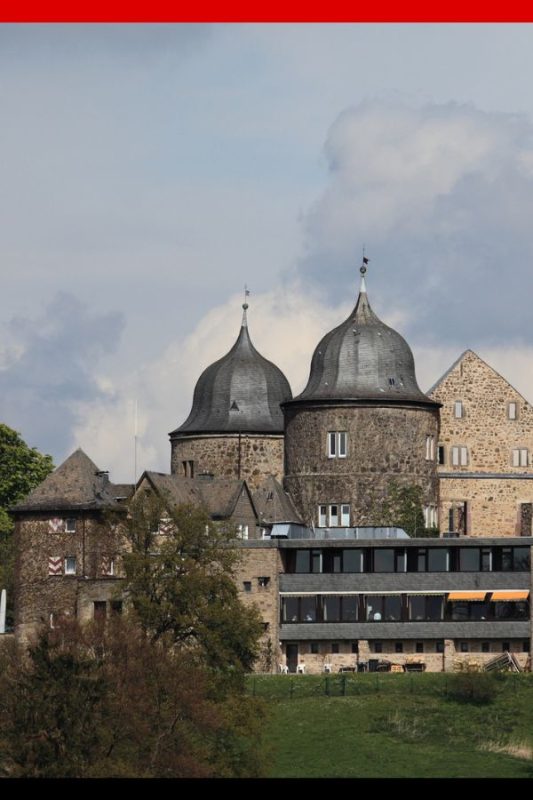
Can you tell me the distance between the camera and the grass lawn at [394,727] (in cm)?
4566

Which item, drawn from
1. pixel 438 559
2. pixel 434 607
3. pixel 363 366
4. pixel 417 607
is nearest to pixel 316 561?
pixel 417 607

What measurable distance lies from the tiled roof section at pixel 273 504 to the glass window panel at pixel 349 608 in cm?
639

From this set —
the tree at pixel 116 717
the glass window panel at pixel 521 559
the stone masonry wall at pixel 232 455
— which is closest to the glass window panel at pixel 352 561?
the glass window panel at pixel 521 559

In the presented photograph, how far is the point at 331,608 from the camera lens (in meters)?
64.6

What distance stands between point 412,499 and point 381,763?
23.9 metres

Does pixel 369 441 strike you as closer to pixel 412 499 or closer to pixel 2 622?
pixel 412 499

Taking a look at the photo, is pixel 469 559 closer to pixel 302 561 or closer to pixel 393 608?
pixel 393 608

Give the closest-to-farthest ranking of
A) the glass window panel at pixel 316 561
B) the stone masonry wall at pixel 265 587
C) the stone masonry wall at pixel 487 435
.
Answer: the stone masonry wall at pixel 265 587, the glass window panel at pixel 316 561, the stone masonry wall at pixel 487 435

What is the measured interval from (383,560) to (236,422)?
43.3 ft

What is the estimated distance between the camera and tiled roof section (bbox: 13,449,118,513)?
67062mm

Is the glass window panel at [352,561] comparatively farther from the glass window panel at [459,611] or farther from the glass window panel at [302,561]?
the glass window panel at [459,611]

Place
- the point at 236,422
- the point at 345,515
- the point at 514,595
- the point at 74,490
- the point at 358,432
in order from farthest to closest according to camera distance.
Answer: the point at 236,422 → the point at 358,432 → the point at 345,515 → the point at 74,490 → the point at 514,595
